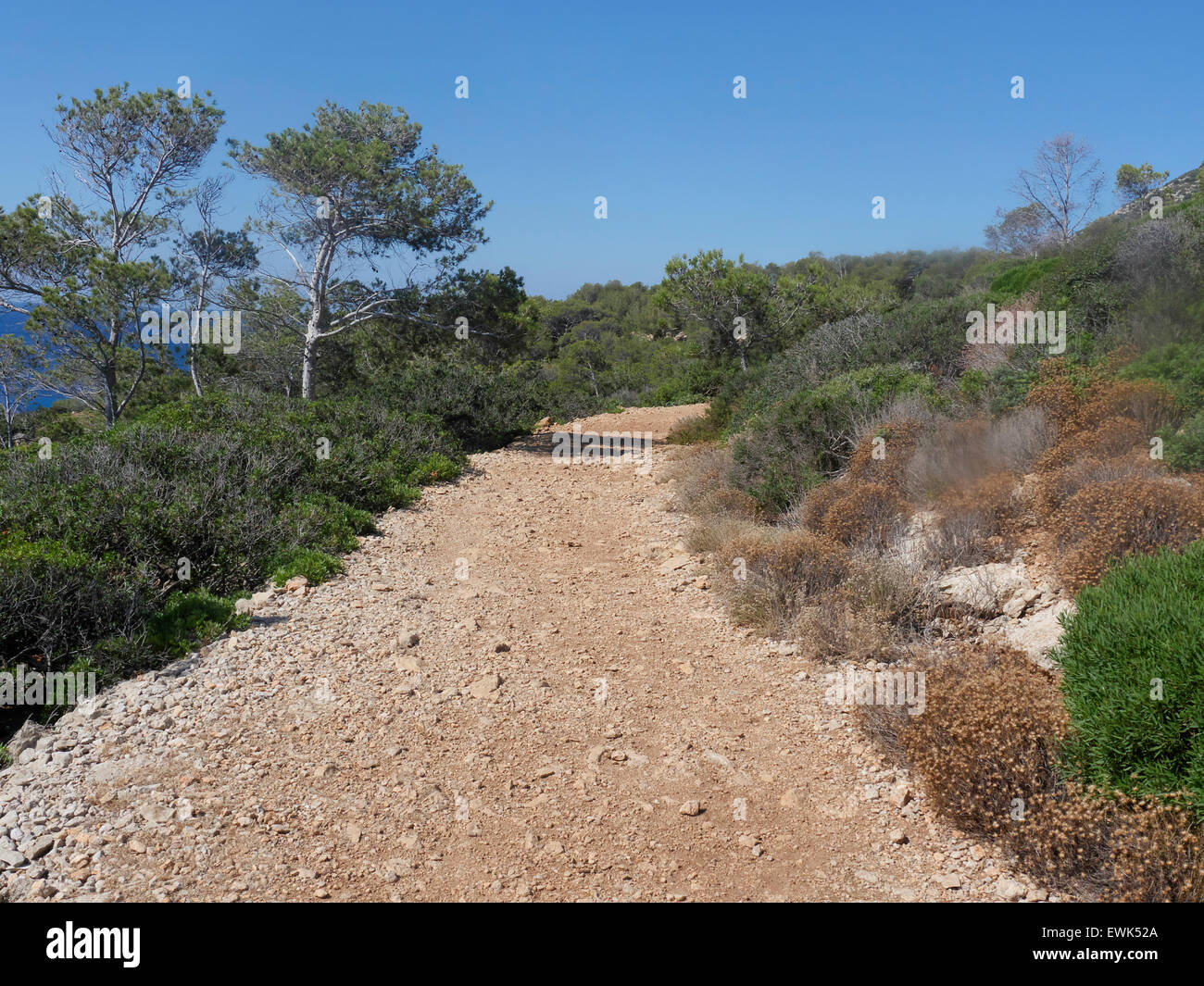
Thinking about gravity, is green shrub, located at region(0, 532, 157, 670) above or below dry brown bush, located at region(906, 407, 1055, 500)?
below

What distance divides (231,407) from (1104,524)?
10.5m

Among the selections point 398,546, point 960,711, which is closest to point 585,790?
point 960,711

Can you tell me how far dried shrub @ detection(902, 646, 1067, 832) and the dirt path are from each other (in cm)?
21

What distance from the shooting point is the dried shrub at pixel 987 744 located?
358 centimetres

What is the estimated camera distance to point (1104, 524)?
5.13 m

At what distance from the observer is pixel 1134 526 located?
5082 mm

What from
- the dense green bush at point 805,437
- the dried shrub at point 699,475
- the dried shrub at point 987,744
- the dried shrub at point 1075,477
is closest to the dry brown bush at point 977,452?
the dried shrub at point 1075,477

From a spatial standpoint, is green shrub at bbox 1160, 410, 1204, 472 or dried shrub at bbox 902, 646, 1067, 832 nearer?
dried shrub at bbox 902, 646, 1067, 832

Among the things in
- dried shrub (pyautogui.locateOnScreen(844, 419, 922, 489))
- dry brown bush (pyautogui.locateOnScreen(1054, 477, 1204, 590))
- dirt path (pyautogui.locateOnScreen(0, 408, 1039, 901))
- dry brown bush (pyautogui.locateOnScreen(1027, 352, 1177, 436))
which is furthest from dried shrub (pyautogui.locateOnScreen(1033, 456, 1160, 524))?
dirt path (pyautogui.locateOnScreen(0, 408, 1039, 901))

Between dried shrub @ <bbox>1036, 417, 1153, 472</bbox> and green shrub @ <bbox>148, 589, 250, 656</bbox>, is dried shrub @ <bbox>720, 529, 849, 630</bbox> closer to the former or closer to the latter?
dried shrub @ <bbox>1036, 417, 1153, 472</bbox>

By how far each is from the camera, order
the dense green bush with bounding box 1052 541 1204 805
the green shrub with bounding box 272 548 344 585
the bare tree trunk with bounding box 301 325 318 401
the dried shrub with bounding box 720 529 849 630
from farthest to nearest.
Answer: the bare tree trunk with bounding box 301 325 318 401 → the green shrub with bounding box 272 548 344 585 → the dried shrub with bounding box 720 529 849 630 → the dense green bush with bounding box 1052 541 1204 805

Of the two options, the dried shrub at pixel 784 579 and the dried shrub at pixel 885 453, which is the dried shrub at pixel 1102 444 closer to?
the dried shrub at pixel 885 453

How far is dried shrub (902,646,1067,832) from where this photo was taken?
3580mm

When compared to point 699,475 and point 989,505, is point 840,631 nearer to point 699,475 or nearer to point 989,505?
point 989,505
